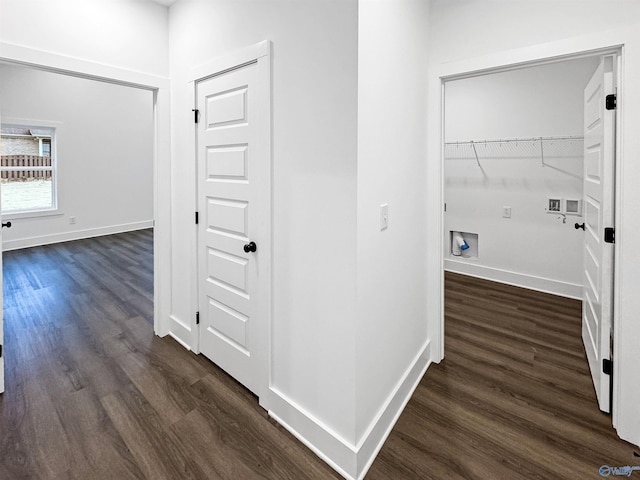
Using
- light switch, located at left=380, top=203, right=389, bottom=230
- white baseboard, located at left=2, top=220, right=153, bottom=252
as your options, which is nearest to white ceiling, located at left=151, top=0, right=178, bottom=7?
light switch, located at left=380, top=203, right=389, bottom=230

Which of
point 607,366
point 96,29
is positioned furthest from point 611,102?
point 96,29

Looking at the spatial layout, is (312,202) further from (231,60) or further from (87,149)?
(87,149)

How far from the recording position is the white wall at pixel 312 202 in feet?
4.97

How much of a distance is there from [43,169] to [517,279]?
8.03 m

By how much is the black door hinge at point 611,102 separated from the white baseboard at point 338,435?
184 cm

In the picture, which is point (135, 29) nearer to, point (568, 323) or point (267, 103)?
point (267, 103)

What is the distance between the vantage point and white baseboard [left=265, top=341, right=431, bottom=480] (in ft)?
5.22

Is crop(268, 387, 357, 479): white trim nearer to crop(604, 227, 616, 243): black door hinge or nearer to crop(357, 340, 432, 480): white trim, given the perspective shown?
crop(357, 340, 432, 480): white trim

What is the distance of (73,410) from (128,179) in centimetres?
651

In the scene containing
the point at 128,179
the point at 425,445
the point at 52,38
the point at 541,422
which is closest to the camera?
the point at 425,445

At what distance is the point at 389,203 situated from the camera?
182 cm

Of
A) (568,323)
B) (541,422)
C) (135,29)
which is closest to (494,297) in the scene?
(568,323)

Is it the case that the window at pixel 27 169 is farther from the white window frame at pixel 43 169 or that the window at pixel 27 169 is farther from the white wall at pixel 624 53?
the white wall at pixel 624 53

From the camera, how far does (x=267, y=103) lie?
1824mm
